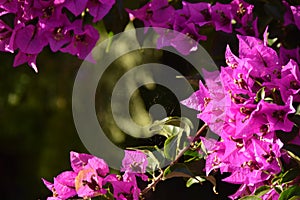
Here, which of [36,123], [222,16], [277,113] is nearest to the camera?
[277,113]

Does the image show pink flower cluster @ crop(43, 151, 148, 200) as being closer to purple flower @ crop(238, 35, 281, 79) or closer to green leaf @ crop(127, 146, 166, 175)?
green leaf @ crop(127, 146, 166, 175)

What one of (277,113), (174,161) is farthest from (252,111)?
(174,161)

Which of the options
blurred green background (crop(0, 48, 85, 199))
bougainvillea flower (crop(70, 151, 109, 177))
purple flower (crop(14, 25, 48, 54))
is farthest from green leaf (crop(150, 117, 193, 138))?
blurred green background (crop(0, 48, 85, 199))

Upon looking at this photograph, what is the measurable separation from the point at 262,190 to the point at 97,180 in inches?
7.6

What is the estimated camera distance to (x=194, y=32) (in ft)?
3.04

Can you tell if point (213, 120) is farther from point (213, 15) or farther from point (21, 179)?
point (21, 179)

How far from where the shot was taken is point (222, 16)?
3.04 ft

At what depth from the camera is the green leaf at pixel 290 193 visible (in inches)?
28.3

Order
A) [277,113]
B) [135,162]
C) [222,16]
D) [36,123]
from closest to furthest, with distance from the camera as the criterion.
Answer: [277,113] < [135,162] < [222,16] < [36,123]

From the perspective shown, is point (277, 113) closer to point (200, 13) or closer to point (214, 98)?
point (214, 98)

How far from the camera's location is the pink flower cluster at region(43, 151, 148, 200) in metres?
0.79

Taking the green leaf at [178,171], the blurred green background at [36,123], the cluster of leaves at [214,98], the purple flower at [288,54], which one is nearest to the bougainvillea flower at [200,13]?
the cluster of leaves at [214,98]

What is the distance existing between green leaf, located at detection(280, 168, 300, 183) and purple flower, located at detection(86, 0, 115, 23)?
0.35 m

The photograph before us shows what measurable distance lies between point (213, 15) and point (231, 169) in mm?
243
